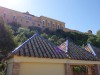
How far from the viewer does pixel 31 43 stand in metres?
10.8

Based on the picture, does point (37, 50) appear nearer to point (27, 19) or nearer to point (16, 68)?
point (16, 68)

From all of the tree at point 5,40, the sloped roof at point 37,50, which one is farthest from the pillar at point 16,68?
the tree at point 5,40

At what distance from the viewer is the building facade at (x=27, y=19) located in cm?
6084

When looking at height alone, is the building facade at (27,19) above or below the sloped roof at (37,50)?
above

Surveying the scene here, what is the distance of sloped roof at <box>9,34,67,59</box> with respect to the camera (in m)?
9.24

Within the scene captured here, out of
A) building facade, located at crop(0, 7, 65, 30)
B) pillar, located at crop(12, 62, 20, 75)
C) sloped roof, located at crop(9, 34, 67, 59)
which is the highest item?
building facade, located at crop(0, 7, 65, 30)

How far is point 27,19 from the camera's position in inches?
2581

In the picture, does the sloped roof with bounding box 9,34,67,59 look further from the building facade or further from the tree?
the building facade

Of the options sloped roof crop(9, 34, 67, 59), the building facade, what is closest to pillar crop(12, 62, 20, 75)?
sloped roof crop(9, 34, 67, 59)

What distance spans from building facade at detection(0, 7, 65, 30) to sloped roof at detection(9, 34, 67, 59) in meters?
50.9

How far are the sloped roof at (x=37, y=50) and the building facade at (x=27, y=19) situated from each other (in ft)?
167

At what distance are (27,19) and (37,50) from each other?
187ft

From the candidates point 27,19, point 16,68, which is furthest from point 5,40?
point 27,19

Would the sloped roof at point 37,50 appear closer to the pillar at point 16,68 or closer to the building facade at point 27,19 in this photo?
the pillar at point 16,68
